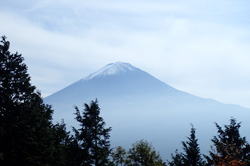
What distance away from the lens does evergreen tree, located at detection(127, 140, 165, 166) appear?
38.7 meters

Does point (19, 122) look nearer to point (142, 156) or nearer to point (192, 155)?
point (192, 155)

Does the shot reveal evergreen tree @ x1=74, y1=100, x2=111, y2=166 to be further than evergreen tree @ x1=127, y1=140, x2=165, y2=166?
No

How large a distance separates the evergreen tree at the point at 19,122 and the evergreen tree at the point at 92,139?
27.5 ft

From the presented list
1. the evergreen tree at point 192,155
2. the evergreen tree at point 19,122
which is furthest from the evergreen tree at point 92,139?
the evergreen tree at point 19,122

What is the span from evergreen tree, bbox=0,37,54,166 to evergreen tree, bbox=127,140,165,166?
61.8 ft

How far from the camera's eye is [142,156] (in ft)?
127

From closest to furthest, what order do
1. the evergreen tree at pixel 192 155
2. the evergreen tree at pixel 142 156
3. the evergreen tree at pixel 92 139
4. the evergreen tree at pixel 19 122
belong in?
the evergreen tree at pixel 19 122 → the evergreen tree at pixel 92 139 → the evergreen tree at pixel 192 155 → the evergreen tree at pixel 142 156

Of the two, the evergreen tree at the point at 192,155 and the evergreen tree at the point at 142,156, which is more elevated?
the evergreen tree at the point at 142,156

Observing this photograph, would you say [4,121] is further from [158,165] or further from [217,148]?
[158,165]

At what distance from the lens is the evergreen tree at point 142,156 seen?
38.7m

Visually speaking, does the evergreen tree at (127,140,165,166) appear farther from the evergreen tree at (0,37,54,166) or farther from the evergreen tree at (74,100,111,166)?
the evergreen tree at (0,37,54,166)

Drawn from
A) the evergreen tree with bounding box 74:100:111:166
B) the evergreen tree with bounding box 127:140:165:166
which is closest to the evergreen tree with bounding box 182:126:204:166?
the evergreen tree with bounding box 74:100:111:166

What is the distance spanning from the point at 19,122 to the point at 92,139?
10.7 meters

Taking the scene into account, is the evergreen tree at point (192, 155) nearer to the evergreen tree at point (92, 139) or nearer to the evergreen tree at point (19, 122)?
the evergreen tree at point (92, 139)
